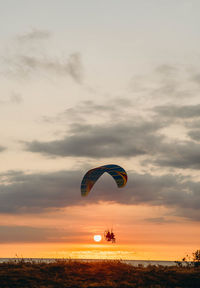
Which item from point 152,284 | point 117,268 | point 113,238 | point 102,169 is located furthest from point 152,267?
point 102,169

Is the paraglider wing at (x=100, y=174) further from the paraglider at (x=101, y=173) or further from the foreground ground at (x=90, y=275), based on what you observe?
the foreground ground at (x=90, y=275)

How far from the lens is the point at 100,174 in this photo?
44812 mm

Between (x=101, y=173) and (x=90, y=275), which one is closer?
(x=90, y=275)

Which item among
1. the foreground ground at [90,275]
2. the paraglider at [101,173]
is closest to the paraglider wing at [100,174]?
the paraglider at [101,173]

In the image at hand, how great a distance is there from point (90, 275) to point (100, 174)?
1458 cm

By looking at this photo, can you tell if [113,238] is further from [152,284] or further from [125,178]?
[152,284]

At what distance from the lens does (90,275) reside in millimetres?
31969

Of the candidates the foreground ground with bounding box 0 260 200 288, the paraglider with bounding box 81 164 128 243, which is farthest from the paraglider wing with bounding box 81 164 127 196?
the foreground ground with bounding box 0 260 200 288

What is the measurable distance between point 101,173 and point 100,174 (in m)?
0.15

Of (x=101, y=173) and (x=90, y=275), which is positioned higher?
(x=101, y=173)

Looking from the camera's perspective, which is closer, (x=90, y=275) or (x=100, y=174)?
(x=90, y=275)

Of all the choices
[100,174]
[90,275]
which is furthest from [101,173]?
[90,275]

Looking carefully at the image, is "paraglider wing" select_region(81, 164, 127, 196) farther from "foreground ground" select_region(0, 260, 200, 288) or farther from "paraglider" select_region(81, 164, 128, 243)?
"foreground ground" select_region(0, 260, 200, 288)

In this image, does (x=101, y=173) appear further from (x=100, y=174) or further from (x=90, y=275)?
(x=90, y=275)
